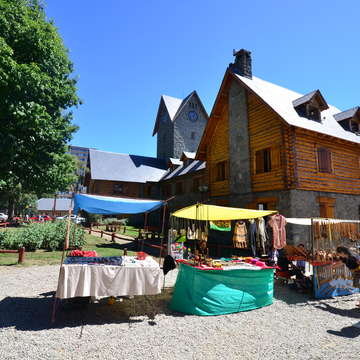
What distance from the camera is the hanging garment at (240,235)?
510 inches

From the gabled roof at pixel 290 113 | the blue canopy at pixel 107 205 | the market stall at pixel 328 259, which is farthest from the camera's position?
the gabled roof at pixel 290 113

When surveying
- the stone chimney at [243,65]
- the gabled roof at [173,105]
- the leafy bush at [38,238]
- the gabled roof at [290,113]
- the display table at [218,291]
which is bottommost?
the display table at [218,291]

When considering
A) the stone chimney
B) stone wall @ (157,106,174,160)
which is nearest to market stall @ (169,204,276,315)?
the stone chimney

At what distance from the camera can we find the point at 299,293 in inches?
316

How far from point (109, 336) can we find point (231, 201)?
12.9 meters

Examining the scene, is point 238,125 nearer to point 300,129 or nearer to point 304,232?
point 300,129

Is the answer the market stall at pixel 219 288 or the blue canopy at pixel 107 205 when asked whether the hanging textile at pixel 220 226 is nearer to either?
the market stall at pixel 219 288

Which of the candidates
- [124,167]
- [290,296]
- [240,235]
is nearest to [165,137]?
[124,167]

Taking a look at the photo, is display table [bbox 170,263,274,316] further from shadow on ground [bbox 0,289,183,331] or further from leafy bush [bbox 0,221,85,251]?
leafy bush [bbox 0,221,85,251]

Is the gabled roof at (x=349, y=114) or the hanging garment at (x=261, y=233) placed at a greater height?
the gabled roof at (x=349, y=114)

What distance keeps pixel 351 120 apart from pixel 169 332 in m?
19.7

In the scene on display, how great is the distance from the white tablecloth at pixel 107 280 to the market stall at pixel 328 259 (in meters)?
5.19

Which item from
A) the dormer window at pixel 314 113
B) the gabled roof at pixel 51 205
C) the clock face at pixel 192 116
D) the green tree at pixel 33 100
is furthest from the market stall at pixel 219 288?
the gabled roof at pixel 51 205

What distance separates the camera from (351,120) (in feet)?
58.4
